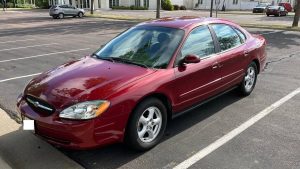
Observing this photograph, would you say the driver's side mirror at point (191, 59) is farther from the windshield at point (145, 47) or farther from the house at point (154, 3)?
the house at point (154, 3)

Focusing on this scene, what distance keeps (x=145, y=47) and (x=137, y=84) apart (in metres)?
0.99

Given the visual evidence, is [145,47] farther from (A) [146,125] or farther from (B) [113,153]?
(B) [113,153]

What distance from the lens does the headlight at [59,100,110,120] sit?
3.55 meters

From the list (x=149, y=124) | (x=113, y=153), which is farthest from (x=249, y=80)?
(x=113, y=153)

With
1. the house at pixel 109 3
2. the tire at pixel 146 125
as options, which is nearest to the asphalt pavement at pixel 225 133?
the tire at pixel 146 125

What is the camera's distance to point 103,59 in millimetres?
4809

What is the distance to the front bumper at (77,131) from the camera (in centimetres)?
352

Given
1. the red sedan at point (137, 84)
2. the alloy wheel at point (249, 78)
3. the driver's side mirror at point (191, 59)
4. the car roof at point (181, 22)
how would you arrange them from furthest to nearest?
the alloy wheel at point (249, 78) < the car roof at point (181, 22) < the driver's side mirror at point (191, 59) < the red sedan at point (137, 84)

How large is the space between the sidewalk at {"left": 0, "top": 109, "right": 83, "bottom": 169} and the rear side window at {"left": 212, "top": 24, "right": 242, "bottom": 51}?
9.89 ft

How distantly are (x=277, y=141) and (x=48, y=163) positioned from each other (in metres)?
2.94

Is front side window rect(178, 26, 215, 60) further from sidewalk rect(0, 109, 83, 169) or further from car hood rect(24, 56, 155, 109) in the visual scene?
sidewalk rect(0, 109, 83, 169)

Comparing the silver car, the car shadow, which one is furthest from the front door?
the silver car

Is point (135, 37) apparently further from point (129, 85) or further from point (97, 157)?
point (97, 157)

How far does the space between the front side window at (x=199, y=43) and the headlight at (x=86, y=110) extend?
1.45 metres
